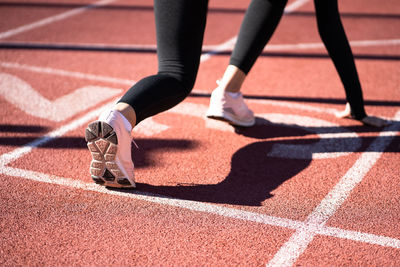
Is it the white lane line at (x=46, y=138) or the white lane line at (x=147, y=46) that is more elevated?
the white lane line at (x=147, y=46)

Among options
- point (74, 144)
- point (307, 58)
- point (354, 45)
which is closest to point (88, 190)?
point (74, 144)

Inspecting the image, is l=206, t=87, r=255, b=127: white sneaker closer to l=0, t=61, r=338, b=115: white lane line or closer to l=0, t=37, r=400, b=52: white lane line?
l=0, t=61, r=338, b=115: white lane line

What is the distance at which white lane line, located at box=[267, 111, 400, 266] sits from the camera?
2.35 m

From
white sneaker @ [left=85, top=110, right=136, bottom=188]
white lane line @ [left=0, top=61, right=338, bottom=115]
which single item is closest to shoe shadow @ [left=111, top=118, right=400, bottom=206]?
white sneaker @ [left=85, top=110, right=136, bottom=188]

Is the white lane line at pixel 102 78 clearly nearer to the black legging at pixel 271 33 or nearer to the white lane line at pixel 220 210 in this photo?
the black legging at pixel 271 33

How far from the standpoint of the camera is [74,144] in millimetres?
3459

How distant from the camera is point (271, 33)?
3.45 metres

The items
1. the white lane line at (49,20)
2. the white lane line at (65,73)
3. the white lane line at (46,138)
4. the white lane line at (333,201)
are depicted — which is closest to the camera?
the white lane line at (333,201)

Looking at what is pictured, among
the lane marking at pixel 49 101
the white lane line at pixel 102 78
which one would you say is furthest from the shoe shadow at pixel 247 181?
the lane marking at pixel 49 101

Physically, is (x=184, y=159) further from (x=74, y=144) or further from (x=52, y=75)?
(x=52, y=75)

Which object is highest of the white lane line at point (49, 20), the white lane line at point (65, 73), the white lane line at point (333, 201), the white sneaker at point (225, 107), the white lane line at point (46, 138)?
the white sneaker at point (225, 107)

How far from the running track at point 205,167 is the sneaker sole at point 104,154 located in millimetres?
101

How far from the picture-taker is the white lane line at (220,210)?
2482 mm

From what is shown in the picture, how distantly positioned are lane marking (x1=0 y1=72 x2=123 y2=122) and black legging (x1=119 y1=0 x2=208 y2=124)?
1393 mm
